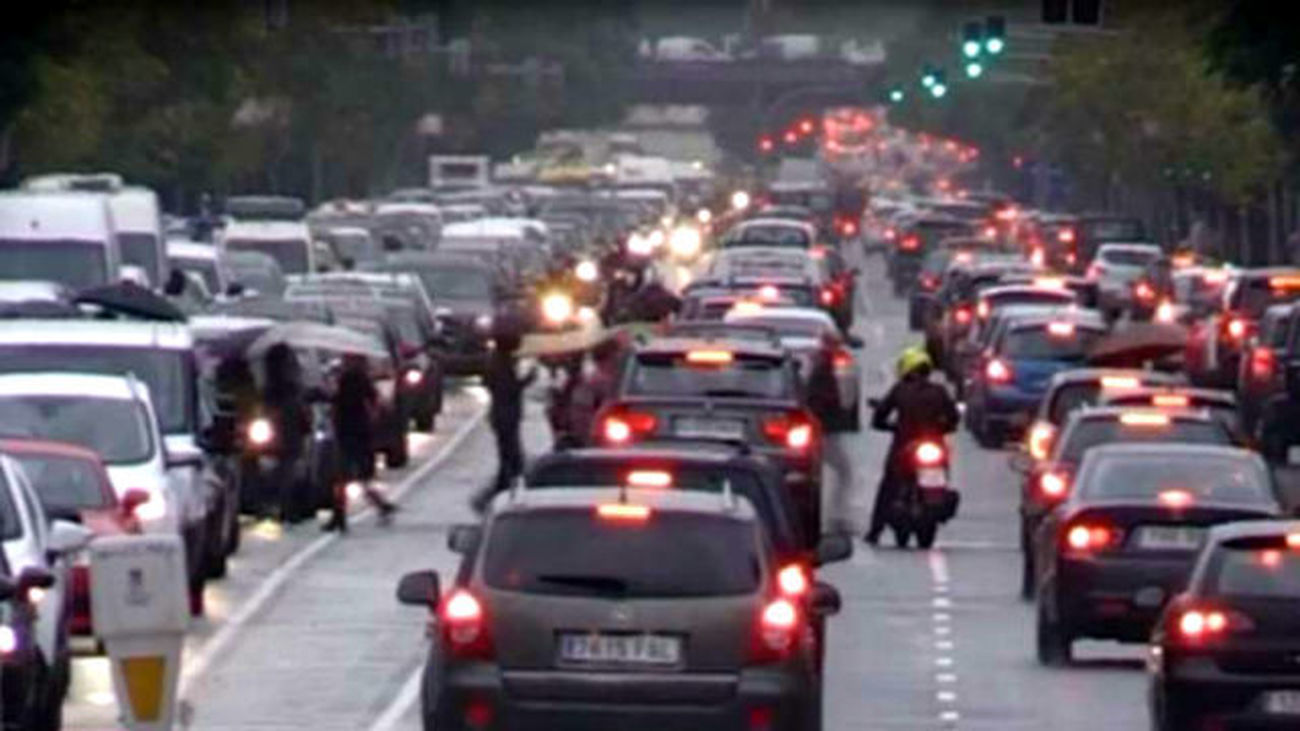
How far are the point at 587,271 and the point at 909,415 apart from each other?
156ft

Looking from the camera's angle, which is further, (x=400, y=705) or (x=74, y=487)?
(x=74, y=487)

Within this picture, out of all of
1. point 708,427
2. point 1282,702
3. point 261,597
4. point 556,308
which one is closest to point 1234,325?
point 556,308

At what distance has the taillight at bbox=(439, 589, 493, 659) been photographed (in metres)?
21.2

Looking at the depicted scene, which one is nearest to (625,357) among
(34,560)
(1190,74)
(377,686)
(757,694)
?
(377,686)

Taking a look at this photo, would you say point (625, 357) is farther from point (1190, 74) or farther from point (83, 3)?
point (1190, 74)

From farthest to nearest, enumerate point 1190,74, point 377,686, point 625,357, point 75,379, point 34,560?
1. point 1190,74
2. point 625,357
3. point 75,379
4. point 377,686
5. point 34,560

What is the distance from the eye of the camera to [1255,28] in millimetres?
56000

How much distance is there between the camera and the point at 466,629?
21.2 metres

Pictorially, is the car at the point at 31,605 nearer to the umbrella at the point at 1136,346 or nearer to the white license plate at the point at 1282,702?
the white license plate at the point at 1282,702

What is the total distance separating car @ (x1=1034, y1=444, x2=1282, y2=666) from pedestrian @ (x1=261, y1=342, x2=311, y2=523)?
449 inches

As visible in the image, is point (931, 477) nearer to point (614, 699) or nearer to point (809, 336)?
point (809, 336)

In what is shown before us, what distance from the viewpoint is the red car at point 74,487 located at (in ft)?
94.4

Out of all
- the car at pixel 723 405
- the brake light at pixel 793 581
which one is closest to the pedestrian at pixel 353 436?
the car at pixel 723 405

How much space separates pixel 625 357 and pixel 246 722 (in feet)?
45.9
